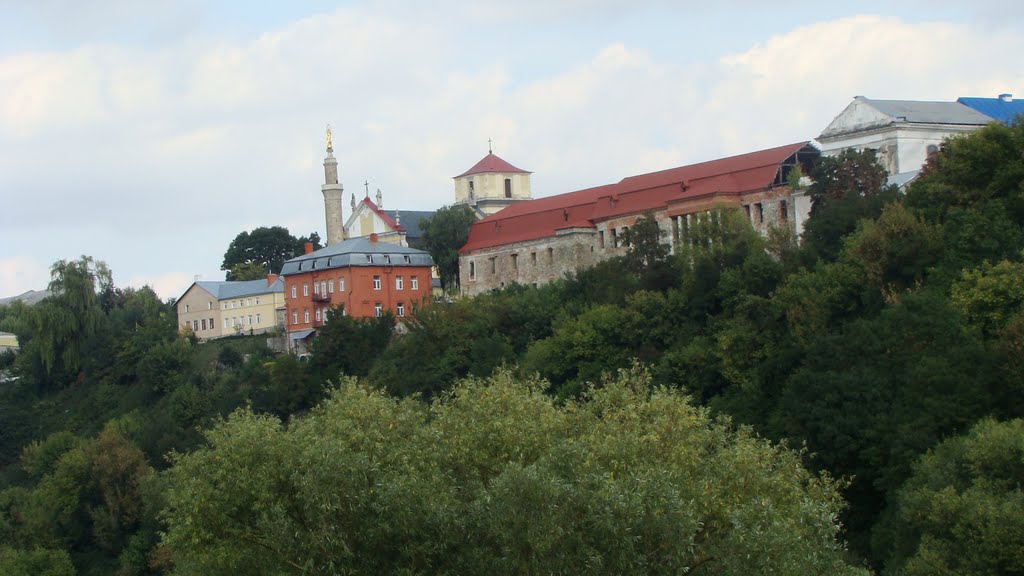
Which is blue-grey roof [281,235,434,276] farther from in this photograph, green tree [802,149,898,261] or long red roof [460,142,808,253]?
green tree [802,149,898,261]

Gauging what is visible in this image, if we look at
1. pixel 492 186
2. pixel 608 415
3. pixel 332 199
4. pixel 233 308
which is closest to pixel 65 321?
pixel 233 308

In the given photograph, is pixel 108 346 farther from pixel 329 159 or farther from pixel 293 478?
pixel 293 478

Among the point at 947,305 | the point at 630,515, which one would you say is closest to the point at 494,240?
the point at 947,305

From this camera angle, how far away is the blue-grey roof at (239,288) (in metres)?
78.3

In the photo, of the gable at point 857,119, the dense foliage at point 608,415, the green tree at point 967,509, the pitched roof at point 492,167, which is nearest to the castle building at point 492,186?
the pitched roof at point 492,167

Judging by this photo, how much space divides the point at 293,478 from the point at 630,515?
20.2 ft

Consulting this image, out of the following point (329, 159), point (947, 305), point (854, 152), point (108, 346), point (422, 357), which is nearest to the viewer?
point (947, 305)

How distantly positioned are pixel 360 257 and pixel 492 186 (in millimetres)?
15297

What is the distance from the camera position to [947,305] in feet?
121

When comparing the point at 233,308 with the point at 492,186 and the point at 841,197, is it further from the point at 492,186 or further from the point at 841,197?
the point at 841,197

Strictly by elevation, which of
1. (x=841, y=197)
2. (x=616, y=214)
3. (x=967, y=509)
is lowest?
(x=967, y=509)

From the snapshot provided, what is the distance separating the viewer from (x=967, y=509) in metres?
26.8

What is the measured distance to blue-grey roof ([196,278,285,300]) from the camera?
3083 inches

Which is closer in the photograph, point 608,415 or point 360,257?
point 608,415
